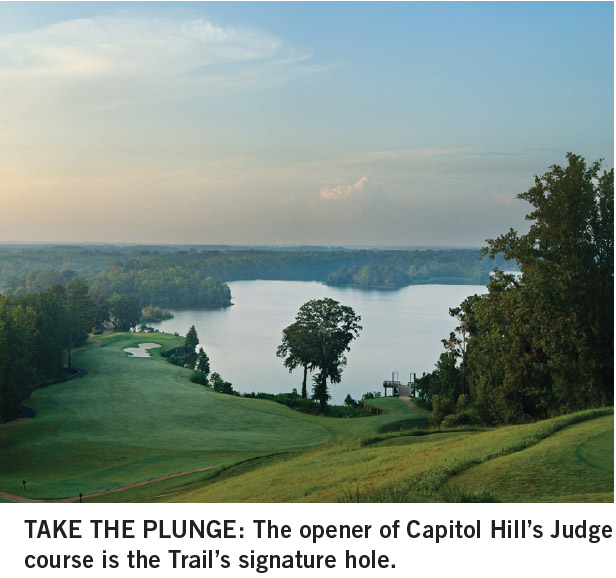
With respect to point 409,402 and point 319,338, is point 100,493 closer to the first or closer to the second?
point 409,402

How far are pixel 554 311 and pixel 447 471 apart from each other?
11.1 metres

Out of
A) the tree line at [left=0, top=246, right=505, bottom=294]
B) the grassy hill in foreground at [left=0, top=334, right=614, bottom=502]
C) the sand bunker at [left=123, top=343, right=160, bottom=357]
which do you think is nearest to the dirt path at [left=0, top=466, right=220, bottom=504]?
the grassy hill in foreground at [left=0, top=334, right=614, bottom=502]

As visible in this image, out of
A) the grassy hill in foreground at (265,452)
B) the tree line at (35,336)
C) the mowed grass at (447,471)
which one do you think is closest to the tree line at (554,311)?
the grassy hill in foreground at (265,452)

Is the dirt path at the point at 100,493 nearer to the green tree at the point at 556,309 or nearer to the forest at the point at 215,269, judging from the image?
A: the green tree at the point at 556,309

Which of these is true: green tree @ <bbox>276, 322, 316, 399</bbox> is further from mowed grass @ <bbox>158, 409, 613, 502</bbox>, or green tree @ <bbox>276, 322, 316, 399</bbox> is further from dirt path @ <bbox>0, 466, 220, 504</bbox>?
mowed grass @ <bbox>158, 409, 613, 502</bbox>

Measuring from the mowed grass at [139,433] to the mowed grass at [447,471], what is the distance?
164 inches

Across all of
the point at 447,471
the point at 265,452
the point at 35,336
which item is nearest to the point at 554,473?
the point at 447,471

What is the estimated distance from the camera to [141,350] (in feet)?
196

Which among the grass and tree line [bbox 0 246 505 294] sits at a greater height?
tree line [bbox 0 246 505 294]

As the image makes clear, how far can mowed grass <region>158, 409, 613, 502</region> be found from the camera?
325 inches

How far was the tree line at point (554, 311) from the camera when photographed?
17719 mm

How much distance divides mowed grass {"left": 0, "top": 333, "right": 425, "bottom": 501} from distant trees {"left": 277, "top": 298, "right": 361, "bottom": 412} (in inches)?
227

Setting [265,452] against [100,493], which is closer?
[100,493]
